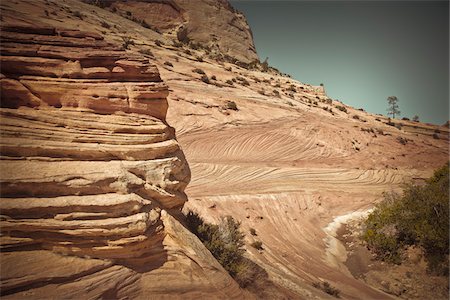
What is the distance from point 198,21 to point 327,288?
47323 millimetres

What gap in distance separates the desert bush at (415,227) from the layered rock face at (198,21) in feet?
126

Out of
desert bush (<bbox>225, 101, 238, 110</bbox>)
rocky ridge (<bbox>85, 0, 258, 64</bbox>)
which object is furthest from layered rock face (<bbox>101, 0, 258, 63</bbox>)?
desert bush (<bbox>225, 101, 238, 110</bbox>)

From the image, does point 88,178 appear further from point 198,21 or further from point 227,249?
point 198,21

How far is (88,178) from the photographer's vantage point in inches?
183

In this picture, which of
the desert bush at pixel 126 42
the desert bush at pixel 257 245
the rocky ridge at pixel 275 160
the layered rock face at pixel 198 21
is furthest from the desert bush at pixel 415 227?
the layered rock face at pixel 198 21

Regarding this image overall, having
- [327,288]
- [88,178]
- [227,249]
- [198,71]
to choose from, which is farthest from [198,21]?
[88,178]

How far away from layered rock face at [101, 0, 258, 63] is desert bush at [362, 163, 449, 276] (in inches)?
1517

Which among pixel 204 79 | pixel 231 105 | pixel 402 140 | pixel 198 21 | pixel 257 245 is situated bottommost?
pixel 257 245

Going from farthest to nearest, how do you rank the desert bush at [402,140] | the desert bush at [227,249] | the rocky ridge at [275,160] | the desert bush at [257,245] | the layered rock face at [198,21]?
the layered rock face at [198,21]
the desert bush at [402,140]
the rocky ridge at [275,160]
the desert bush at [257,245]
the desert bush at [227,249]

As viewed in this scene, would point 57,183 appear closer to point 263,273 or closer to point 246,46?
point 263,273

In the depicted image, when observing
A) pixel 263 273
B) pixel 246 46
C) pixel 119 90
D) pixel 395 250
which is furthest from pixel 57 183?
pixel 246 46

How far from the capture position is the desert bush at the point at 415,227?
10.1m

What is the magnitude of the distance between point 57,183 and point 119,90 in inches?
90.1

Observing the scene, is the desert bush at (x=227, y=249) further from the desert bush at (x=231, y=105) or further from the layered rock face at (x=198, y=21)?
the layered rock face at (x=198, y=21)
